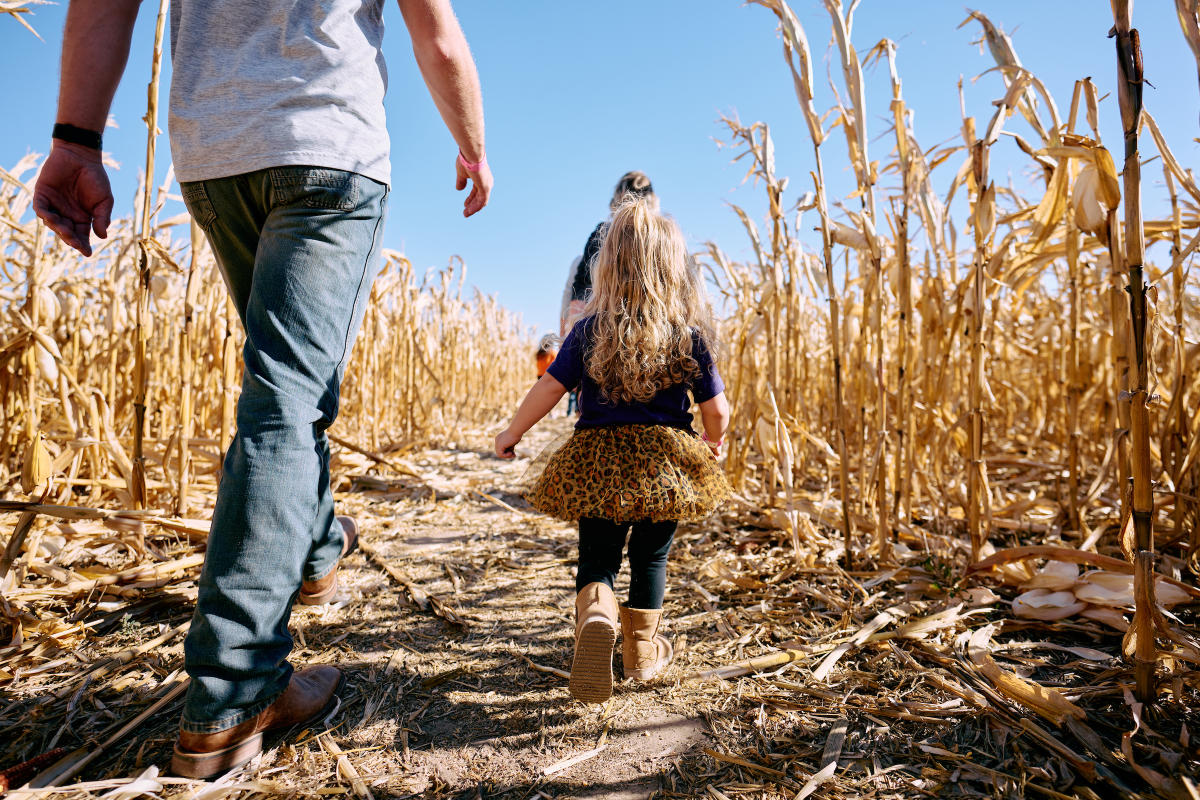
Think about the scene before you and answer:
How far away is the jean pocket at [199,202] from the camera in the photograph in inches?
42.7

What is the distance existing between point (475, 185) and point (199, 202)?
53 centimetres

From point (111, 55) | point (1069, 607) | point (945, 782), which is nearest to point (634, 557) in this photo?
point (945, 782)

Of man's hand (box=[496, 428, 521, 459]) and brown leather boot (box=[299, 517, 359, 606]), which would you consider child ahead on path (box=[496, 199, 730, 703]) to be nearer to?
man's hand (box=[496, 428, 521, 459])

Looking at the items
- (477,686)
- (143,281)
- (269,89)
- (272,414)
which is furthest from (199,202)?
(477,686)

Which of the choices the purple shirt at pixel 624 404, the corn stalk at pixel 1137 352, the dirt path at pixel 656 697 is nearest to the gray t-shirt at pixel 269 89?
the purple shirt at pixel 624 404

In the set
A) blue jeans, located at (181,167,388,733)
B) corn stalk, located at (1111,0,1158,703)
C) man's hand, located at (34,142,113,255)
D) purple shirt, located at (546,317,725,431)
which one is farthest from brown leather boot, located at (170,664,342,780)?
corn stalk, located at (1111,0,1158,703)

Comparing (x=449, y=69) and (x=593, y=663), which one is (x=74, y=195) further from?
(x=593, y=663)

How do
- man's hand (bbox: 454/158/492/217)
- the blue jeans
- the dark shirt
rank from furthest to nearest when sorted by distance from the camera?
the dark shirt → man's hand (bbox: 454/158/492/217) → the blue jeans

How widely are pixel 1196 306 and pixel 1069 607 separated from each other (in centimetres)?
164

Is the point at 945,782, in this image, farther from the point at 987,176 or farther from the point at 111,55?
the point at 111,55

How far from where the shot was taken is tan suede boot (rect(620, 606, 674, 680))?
1.38 metres

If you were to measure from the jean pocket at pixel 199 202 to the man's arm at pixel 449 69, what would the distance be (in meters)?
0.46

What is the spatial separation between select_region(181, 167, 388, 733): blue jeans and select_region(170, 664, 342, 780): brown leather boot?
2cm

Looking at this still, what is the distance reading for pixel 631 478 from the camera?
4.51 feet
